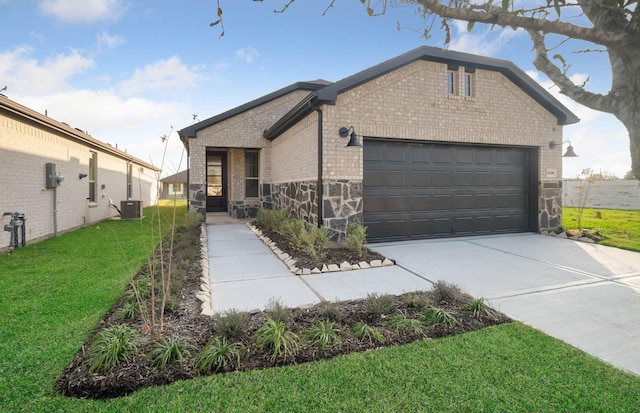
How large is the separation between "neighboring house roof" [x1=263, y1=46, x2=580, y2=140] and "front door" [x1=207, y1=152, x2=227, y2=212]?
221 inches

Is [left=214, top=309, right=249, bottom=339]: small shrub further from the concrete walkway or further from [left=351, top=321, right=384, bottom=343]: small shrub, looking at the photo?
[left=351, top=321, right=384, bottom=343]: small shrub

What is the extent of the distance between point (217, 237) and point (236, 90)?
15.9 ft

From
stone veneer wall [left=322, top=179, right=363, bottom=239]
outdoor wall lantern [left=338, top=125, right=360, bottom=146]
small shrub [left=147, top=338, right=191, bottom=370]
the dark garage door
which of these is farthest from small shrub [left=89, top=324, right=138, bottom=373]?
the dark garage door

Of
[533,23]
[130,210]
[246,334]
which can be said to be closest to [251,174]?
[130,210]

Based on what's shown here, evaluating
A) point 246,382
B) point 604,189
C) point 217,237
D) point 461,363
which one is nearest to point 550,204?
point 461,363

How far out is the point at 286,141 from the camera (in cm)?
1068

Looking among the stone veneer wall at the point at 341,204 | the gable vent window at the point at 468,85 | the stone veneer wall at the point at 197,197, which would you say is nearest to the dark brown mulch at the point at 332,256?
the stone veneer wall at the point at 341,204

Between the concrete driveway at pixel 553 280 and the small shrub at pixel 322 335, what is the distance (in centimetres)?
215

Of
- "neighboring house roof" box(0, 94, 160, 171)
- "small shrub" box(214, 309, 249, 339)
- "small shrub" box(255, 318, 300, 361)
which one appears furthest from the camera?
"neighboring house roof" box(0, 94, 160, 171)

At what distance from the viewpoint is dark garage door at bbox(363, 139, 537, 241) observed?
8.04 m

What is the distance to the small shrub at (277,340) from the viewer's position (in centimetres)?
283

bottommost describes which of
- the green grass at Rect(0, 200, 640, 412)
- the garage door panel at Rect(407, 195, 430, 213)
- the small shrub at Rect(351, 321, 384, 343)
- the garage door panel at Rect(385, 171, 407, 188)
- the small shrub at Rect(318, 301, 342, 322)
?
the green grass at Rect(0, 200, 640, 412)

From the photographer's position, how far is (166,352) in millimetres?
2713

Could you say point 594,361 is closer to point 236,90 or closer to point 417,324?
point 417,324
